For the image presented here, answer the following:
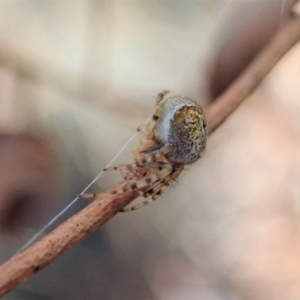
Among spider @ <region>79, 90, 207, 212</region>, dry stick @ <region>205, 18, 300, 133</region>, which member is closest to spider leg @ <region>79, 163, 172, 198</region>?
spider @ <region>79, 90, 207, 212</region>

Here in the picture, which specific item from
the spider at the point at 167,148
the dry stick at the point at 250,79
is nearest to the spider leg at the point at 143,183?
the spider at the point at 167,148

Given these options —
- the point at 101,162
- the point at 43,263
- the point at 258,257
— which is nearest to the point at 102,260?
the point at 101,162

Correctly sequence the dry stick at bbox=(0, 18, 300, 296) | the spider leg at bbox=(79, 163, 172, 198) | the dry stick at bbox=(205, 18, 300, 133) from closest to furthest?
the dry stick at bbox=(0, 18, 300, 296)
the spider leg at bbox=(79, 163, 172, 198)
the dry stick at bbox=(205, 18, 300, 133)

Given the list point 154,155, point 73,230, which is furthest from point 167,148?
point 73,230

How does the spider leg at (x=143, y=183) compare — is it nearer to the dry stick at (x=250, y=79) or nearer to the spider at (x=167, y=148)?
the spider at (x=167, y=148)

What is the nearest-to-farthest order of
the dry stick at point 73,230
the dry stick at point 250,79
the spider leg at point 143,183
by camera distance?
the dry stick at point 73,230 → the spider leg at point 143,183 → the dry stick at point 250,79

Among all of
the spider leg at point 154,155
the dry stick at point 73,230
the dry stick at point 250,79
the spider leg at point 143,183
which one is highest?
the dry stick at point 250,79

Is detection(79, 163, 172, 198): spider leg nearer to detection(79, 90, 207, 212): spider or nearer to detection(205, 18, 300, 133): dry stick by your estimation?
detection(79, 90, 207, 212): spider

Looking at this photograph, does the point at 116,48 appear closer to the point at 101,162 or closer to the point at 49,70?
the point at 49,70

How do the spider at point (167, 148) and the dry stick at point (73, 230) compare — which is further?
the spider at point (167, 148)
